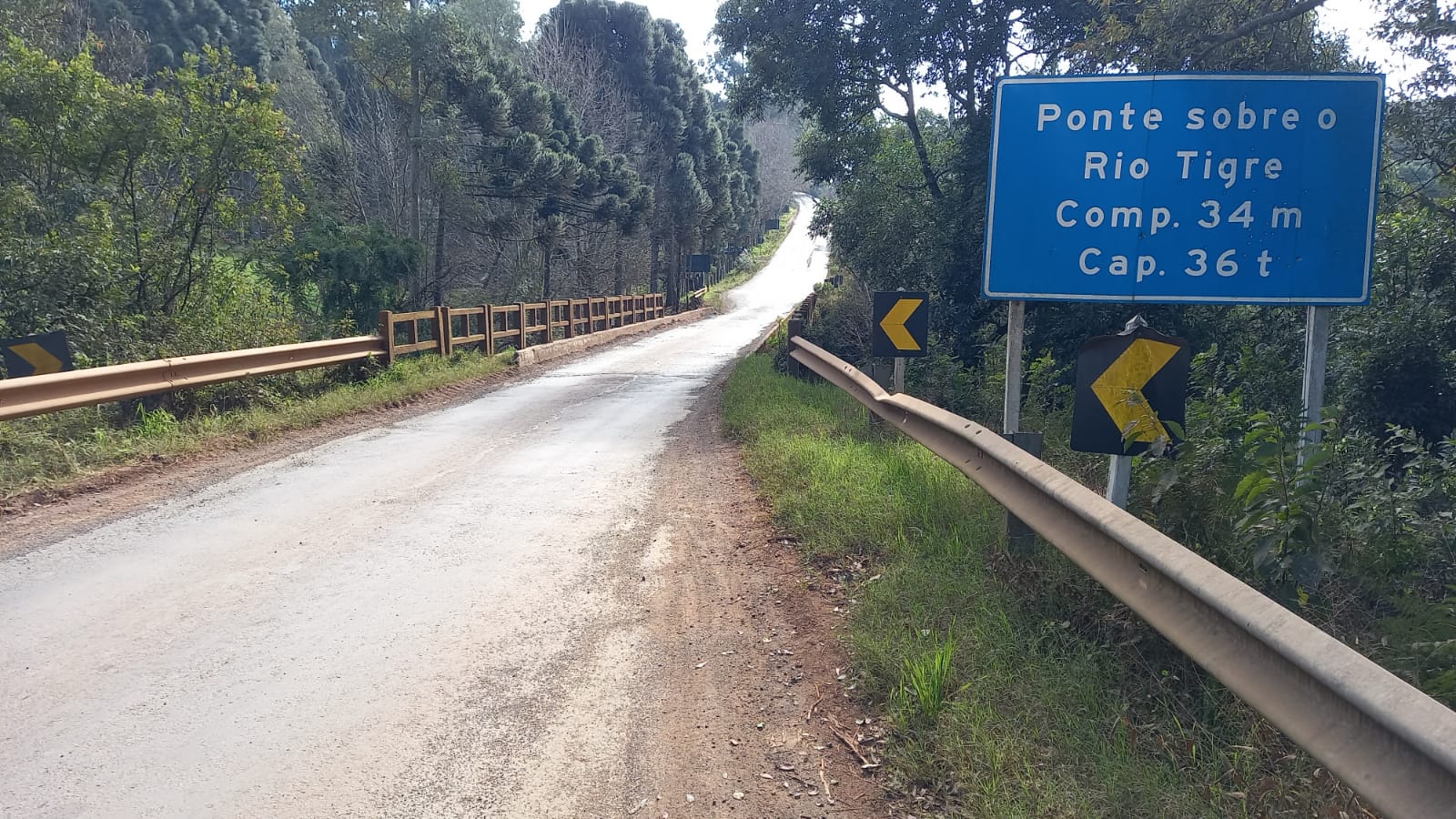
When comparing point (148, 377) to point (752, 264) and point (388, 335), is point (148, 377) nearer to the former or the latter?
point (388, 335)

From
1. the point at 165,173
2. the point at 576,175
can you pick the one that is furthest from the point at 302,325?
the point at 576,175

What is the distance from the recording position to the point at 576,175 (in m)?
28.9

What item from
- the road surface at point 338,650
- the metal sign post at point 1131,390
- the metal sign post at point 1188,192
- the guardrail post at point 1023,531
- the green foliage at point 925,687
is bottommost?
the road surface at point 338,650

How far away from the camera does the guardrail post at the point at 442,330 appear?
16.8 meters

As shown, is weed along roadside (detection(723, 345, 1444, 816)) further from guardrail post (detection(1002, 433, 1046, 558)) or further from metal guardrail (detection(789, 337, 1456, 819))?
metal guardrail (detection(789, 337, 1456, 819))

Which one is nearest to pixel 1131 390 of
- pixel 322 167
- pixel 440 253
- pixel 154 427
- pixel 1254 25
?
pixel 1254 25

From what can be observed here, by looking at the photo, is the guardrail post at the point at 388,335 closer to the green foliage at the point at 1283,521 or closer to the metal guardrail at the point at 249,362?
the metal guardrail at the point at 249,362

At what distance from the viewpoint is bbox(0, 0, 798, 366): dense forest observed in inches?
514

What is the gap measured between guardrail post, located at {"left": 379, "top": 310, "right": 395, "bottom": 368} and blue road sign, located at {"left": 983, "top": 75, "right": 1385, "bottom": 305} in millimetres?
11319

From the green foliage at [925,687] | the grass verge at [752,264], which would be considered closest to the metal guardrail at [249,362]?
the green foliage at [925,687]

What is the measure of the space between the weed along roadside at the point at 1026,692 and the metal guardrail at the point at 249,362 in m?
6.54

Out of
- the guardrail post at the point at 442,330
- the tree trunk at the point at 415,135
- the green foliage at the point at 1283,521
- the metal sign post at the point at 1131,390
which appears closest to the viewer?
the green foliage at the point at 1283,521

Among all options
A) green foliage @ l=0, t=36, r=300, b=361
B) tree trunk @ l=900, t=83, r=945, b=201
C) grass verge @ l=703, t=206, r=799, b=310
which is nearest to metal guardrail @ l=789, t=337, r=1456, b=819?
green foliage @ l=0, t=36, r=300, b=361

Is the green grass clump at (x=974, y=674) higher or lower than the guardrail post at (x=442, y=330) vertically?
lower
